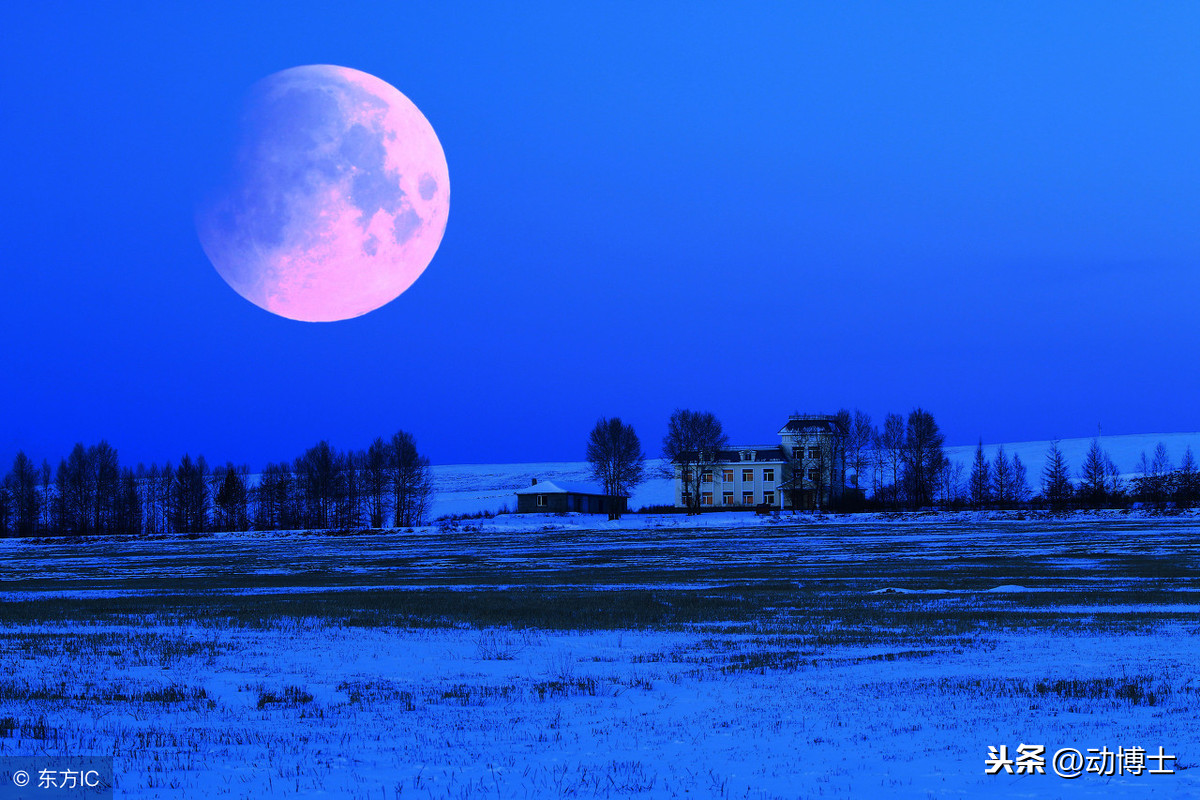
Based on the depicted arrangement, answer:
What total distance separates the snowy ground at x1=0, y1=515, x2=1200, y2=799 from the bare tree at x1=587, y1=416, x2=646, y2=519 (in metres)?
98.4

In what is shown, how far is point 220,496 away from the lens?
15000 centimetres

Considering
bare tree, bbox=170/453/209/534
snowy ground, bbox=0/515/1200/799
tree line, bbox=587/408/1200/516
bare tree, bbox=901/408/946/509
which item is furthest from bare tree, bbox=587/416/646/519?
snowy ground, bbox=0/515/1200/799

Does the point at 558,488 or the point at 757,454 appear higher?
the point at 757,454

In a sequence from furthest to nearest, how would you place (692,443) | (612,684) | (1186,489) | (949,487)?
1. (949,487)
2. (692,443)
3. (1186,489)
4. (612,684)

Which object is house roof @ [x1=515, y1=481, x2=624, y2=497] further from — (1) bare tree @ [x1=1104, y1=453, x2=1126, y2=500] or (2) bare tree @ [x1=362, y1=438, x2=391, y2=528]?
(1) bare tree @ [x1=1104, y1=453, x2=1126, y2=500]

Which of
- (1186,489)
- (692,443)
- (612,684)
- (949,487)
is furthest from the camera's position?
(949,487)

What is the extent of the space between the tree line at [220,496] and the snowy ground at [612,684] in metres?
108

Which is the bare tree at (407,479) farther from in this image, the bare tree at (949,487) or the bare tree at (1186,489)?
the bare tree at (1186,489)

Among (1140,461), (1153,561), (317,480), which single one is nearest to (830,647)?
(1153,561)

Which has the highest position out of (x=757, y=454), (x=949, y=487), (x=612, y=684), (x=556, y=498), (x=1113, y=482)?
(x=757, y=454)

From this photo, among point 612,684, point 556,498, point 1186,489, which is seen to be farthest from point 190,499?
point 612,684

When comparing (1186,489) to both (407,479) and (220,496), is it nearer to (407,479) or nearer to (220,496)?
(407,479)

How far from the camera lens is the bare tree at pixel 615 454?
445 feet

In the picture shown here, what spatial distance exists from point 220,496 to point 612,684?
145830 mm
